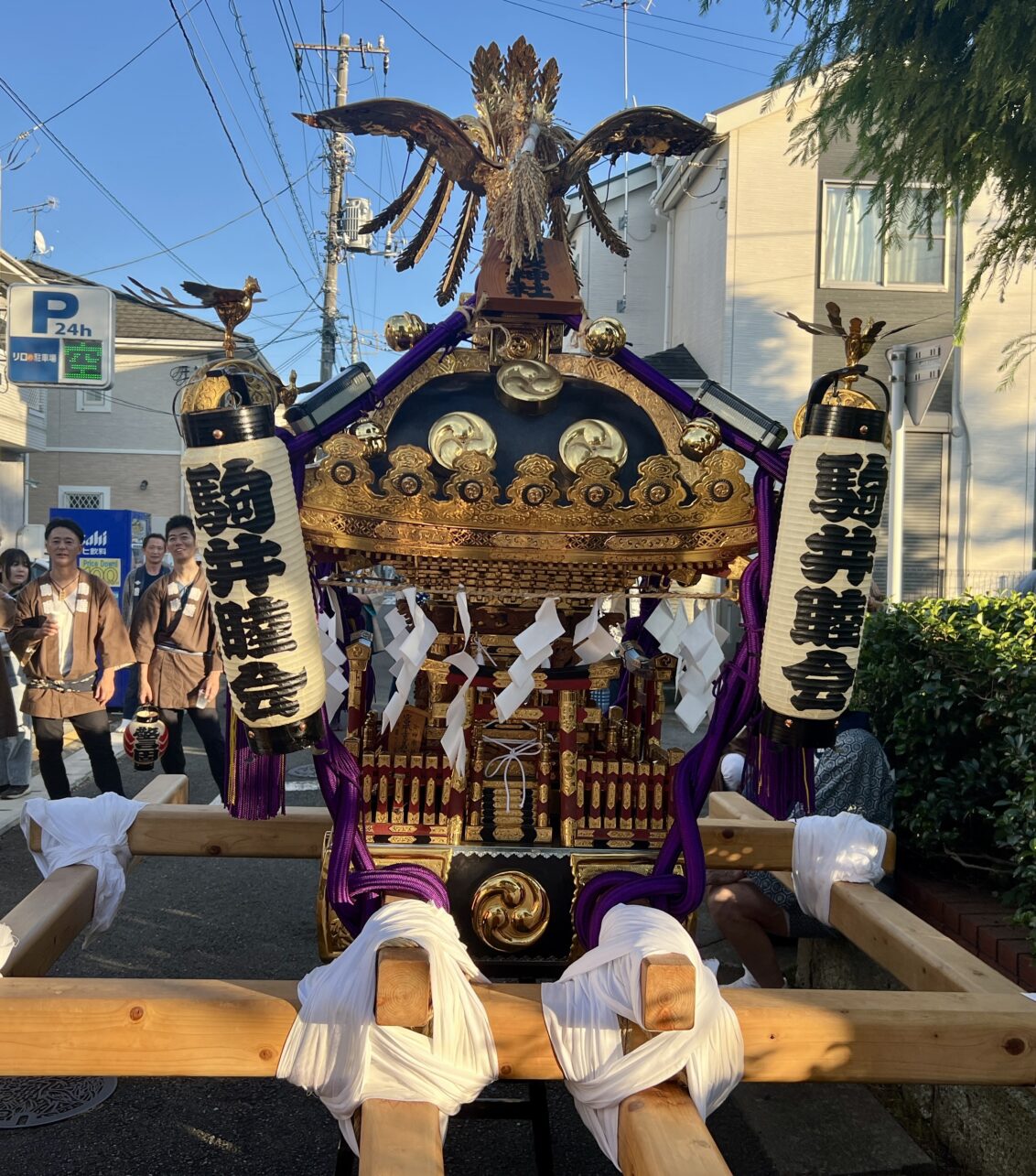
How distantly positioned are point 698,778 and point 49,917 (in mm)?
1862

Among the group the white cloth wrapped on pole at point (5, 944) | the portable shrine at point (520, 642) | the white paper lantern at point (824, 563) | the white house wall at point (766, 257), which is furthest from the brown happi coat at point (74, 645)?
the white house wall at point (766, 257)

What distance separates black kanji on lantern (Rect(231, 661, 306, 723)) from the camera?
2361 mm

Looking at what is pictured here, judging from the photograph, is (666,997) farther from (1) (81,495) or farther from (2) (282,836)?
(1) (81,495)

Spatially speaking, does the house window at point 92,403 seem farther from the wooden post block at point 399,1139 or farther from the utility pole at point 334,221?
the wooden post block at point 399,1139

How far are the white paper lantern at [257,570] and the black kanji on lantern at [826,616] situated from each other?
1183 millimetres

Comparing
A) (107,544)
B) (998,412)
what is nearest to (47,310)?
(107,544)

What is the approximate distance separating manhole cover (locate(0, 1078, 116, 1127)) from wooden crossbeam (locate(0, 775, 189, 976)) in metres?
0.67

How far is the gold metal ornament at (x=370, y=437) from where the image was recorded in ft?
8.82

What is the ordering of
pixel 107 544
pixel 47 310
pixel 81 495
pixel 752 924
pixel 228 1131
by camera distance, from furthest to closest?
pixel 81 495
pixel 107 544
pixel 47 310
pixel 752 924
pixel 228 1131

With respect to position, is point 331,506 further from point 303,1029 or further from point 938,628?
point 938,628

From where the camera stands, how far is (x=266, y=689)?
7.75 ft

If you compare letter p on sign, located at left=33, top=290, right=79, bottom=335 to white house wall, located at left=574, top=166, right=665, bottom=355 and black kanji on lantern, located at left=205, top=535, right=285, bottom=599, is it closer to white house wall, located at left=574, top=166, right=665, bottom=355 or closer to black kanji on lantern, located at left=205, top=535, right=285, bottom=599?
black kanji on lantern, located at left=205, top=535, right=285, bottom=599

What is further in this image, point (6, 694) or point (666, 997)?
point (6, 694)

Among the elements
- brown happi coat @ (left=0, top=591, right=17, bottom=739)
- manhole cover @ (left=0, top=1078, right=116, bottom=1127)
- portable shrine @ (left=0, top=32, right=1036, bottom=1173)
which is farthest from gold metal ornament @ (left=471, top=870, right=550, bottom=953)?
brown happi coat @ (left=0, top=591, right=17, bottom=739)
